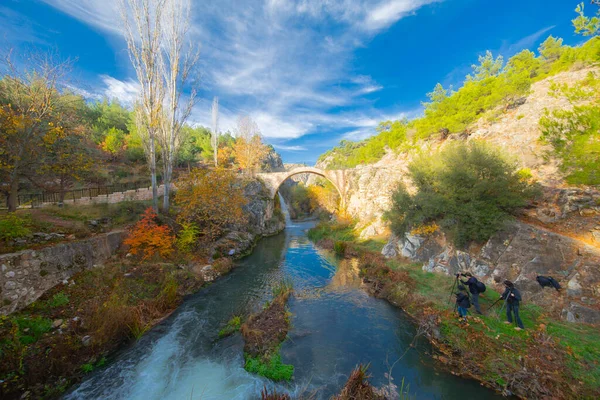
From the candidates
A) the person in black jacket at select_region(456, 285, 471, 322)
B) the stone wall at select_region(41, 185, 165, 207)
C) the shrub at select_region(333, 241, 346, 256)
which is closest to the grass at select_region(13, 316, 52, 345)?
the stone wall at select_region(41, 185, 165, 207)

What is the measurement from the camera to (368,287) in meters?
12.2

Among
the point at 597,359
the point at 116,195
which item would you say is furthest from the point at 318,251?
the point at 116,195

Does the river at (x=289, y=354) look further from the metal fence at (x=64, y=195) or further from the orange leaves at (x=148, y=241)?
the metal fence at (x=64, y=195)

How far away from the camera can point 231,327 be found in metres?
8.48

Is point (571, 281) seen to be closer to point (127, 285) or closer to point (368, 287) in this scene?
point (368, 287)

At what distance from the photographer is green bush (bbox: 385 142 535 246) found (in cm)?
1070

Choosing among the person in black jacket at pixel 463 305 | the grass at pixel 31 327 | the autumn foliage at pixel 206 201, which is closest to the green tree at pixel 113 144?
the autumn foliage at pixel 206 201

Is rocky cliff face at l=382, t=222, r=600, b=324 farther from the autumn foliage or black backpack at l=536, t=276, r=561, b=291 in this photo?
the autumn foliage

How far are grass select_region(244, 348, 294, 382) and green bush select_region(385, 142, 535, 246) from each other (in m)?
10.6

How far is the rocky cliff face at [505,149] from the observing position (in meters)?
13.9

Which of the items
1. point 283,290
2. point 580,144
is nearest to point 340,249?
point 283,290

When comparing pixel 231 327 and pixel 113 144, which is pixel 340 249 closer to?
pixel 231 327

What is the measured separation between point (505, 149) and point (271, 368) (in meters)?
16.9

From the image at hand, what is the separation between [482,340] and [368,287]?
5.73 m
